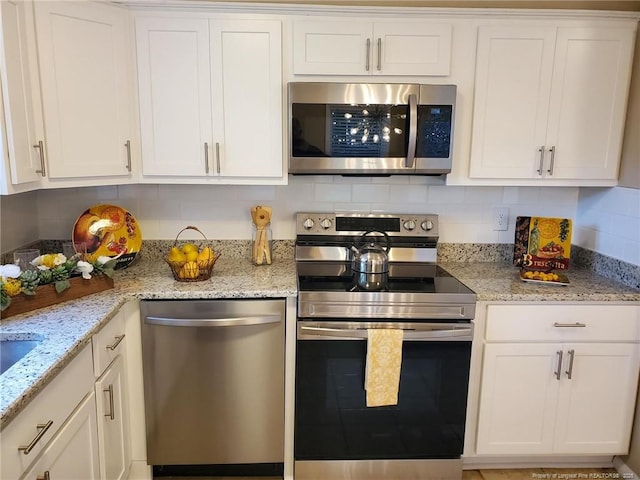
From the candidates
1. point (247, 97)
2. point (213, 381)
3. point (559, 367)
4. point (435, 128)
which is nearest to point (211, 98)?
point (247, 97)

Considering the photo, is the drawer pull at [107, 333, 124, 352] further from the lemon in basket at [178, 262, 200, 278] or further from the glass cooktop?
the glass cooktop

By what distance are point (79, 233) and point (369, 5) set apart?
1726mm

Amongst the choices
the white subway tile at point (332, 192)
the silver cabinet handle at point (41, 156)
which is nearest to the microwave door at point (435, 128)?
the white subway tile at point (332, 192)

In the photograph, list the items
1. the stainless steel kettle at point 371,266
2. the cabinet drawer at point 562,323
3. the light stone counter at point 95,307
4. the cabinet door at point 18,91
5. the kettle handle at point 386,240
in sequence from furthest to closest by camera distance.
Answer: the kettle handle at point 386,240, the stainless steel kettle at point 371,266, the cabinet drawer at point 562,323, the cabinet door at point 18,91, the light stone counter at point 95,307

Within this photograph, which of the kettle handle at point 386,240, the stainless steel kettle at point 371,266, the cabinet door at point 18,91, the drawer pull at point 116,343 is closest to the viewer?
the cabinet door at point 18,91

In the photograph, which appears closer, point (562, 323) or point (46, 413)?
point (46, 413)

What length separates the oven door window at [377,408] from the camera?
203cm

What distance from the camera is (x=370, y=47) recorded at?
2.13 m

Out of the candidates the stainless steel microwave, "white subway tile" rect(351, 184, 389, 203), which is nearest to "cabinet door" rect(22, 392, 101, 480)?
the stainless steel microwave

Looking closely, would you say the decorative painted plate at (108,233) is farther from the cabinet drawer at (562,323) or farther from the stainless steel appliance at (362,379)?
the cabinet drawer at (562,323)

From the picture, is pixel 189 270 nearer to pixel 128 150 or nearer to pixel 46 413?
pixel 128 150

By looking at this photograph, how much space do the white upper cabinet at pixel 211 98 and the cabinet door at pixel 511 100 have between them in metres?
0.94

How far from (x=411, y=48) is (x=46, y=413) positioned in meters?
1.98

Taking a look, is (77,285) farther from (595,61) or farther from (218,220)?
(595,61)
